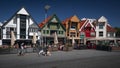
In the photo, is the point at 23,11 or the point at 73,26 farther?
the point at 73,26

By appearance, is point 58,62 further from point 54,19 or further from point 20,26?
point 54,19

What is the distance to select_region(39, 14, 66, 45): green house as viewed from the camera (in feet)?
170

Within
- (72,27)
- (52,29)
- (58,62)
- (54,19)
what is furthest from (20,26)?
(58,62)

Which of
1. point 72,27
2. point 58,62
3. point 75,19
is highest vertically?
point 75,19

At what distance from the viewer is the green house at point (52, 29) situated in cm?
5172

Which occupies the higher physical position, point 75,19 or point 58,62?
point 75,19

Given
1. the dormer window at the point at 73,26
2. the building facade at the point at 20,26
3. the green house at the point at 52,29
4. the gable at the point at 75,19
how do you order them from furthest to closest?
the dormer window at the point at 73,26 → the gable at the point at 75,19 → the green house at the point at 52,29 → the building facade at the point at 20,26

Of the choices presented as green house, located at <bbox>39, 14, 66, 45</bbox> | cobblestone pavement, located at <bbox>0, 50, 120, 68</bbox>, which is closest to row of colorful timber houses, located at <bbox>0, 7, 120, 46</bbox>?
green house, located at <bbox>39, 14, 66, 45</bbox>

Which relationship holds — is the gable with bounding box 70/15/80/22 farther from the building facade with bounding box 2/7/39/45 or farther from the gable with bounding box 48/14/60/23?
the building facade with bounding box 2/7/39/45

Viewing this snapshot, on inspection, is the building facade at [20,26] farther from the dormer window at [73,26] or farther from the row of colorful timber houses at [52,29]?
the dormer window at [73,26]

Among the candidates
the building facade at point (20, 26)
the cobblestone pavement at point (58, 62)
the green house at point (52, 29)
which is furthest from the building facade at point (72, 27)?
the cobblestone pavement at point (58, 62)

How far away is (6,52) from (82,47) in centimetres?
1923

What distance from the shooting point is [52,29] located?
52906mm

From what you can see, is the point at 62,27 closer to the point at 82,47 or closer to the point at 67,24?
the point at 67,24
